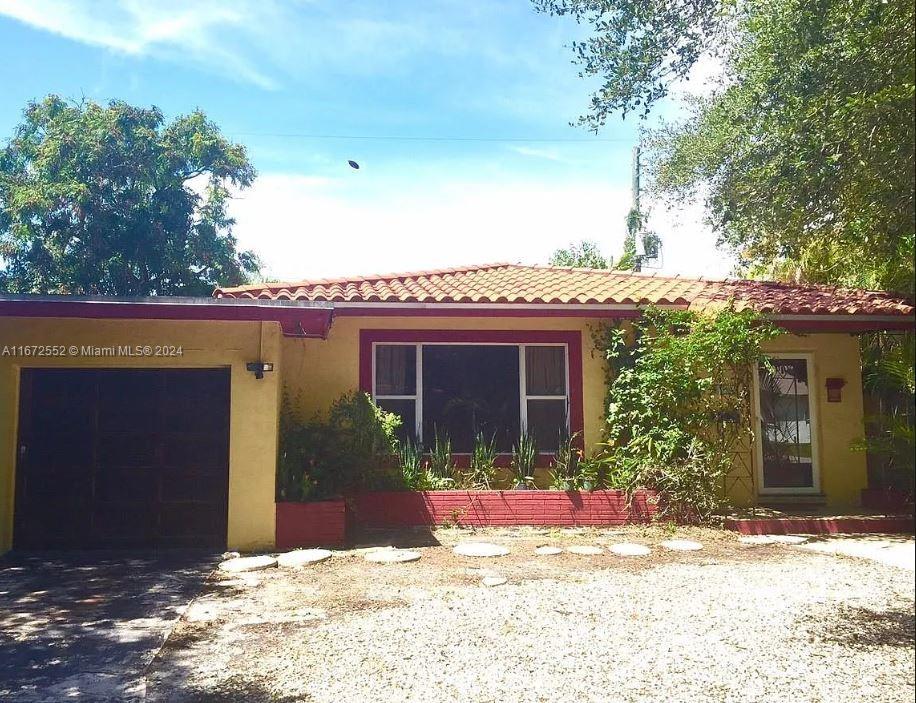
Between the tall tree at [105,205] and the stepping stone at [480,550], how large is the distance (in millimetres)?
17189

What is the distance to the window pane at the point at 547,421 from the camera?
32.4 ft

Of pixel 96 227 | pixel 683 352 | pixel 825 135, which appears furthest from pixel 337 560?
pixel 96 227

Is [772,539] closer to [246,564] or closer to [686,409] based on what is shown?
[686,409]

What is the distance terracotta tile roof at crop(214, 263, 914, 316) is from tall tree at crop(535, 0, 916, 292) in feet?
6.00

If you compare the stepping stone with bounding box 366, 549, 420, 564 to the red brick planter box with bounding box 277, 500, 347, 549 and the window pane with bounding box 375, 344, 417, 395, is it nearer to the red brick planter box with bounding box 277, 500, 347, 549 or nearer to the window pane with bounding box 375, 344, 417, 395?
the red brick planter box with bounding box 277, 500, 347, 549

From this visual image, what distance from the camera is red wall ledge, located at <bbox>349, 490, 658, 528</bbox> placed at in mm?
8539

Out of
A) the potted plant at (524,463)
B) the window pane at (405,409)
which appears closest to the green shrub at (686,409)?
the potted plant at (524,463)

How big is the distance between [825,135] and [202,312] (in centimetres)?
605

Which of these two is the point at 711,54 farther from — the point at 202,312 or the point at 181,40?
the point at 202,312

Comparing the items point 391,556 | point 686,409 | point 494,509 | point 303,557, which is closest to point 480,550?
point 391,556

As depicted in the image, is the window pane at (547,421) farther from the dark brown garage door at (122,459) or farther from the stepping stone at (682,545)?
the dark brown garage door at (122,459)

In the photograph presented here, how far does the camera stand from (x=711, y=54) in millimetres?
5812

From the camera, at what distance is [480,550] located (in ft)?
23.9

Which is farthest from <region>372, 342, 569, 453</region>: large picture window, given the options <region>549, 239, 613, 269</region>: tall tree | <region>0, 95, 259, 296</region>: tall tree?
<region>549, 239, 613, 269</region>: tall tree
